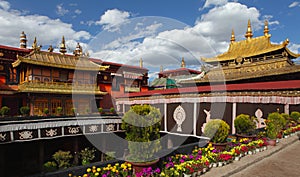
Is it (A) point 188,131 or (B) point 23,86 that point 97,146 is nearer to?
(A) point 188,131

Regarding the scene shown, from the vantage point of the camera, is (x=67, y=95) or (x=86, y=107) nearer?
(x=67, y=95)

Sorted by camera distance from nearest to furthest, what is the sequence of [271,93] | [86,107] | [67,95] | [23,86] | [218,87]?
[271,93] → [218,87] → [23,86] → [67,95] → [86,107]

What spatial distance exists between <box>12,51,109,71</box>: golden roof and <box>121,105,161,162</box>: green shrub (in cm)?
1751

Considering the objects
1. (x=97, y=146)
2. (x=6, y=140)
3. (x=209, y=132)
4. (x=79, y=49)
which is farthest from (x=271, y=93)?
(x=79, y=49)

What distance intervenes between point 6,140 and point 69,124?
3.85 meters

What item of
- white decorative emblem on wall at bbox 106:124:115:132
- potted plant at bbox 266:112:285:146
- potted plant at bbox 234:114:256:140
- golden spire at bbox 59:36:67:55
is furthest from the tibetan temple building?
golden spire at bbox 59:36:67:55

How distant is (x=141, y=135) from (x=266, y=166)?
4.59 meters

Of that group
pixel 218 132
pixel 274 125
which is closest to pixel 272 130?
pixel 274 125

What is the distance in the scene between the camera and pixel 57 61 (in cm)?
2156

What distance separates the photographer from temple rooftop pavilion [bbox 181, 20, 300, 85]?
1452cm

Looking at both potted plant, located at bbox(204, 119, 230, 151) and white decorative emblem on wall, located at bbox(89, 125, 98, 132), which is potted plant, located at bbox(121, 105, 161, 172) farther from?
white decorative emblem on wall, located at bbox(89, 125, 98, 132)

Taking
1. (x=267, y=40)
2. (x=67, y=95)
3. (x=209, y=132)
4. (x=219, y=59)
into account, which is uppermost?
(x=267, y=40)

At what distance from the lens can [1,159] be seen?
1195 cm

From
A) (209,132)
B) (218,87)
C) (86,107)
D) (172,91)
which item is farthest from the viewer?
(86,107)
